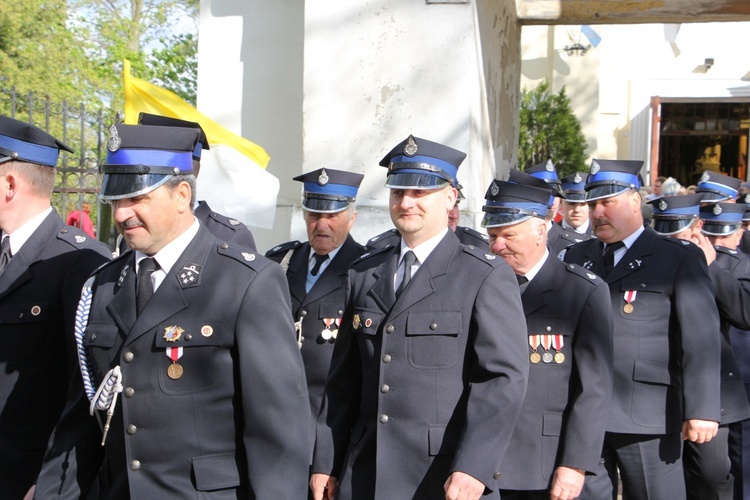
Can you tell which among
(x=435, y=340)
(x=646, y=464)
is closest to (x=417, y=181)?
(x=435, y=340)

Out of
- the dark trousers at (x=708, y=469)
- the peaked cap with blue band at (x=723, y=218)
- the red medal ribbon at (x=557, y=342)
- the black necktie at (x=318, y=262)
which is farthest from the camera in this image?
the peaked cap with blue band at (x=723, y=218)

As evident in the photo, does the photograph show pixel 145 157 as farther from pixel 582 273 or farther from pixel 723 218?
pixel 723 218

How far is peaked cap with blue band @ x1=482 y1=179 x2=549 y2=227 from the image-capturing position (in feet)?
13.9

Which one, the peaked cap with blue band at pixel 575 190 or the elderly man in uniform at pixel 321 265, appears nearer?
the elderly man in uniform at pixel 321 265

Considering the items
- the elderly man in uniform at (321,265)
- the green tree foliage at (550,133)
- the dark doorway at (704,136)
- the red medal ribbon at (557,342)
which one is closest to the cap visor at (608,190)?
the red medal ribbon at (557,342)

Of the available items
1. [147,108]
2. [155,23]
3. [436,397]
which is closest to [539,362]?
[436,397]

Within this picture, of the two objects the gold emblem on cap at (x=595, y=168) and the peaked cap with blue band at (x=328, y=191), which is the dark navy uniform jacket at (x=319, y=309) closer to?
the peaked cap with blue band at (x=328, y=191)

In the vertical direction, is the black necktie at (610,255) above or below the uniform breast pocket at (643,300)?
above

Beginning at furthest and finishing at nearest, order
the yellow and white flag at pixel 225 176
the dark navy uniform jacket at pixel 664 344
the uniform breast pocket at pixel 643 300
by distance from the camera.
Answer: the yellow and white flag at pixel 225 176 → the uniform breast pocket at pixel 643 300 → the dark navy uniform jacket at pixel 664 344

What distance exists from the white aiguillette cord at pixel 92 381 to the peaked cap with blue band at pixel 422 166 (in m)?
1.21

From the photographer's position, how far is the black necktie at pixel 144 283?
2.83 metres

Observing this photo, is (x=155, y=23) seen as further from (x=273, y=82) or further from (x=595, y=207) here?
(x=595, y=207)

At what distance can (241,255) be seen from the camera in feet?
9.51

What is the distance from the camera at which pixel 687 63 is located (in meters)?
18.7
